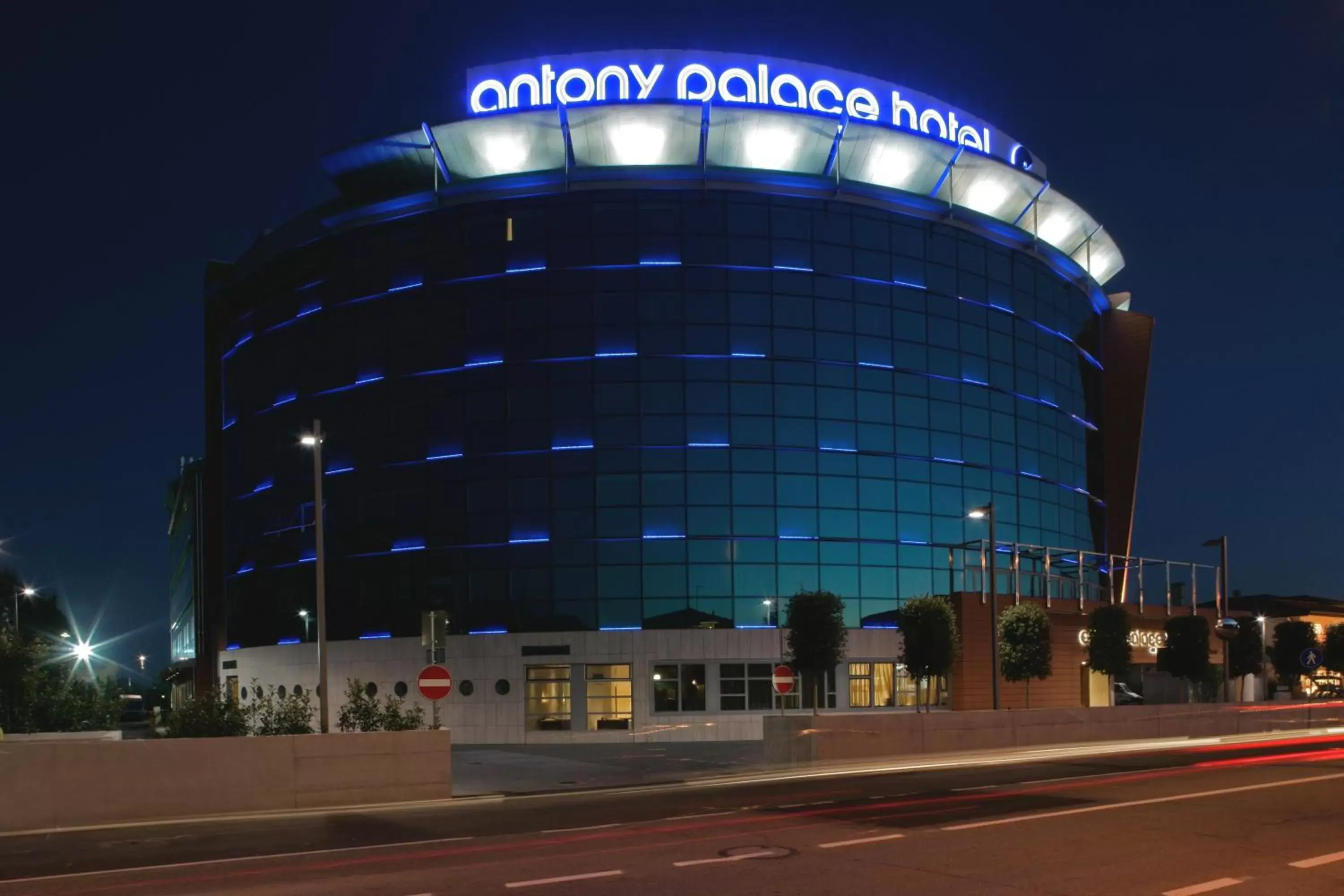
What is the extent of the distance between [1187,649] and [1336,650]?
61.0 ft

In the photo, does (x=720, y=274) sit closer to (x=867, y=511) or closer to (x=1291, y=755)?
(x=867, y=511)

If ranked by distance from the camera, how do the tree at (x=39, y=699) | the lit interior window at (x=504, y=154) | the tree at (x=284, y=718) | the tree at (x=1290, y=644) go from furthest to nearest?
the tree at (x=1290, y=644)
the lit interior window at (x=504, y=154)
the tree at (x=39, y=699)
the tree at (x=284, y=718)

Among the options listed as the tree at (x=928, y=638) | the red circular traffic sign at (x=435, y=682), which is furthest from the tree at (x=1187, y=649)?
the red circular traffic sign at (x=435, y=682)

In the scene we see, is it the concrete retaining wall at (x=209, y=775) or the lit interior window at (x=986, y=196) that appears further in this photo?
the lit interior window at (x=986, y=196)

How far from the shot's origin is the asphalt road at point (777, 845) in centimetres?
1405

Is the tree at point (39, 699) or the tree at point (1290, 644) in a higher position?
the tree at point (39, 699)

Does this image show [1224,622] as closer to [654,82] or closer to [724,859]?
[654,82]

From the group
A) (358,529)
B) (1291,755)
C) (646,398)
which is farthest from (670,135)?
(1291,755)

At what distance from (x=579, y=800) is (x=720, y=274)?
98.0 ft

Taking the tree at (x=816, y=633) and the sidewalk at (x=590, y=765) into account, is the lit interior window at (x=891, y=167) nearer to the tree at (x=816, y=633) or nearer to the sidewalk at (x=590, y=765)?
the tree at (x=816, y=633)

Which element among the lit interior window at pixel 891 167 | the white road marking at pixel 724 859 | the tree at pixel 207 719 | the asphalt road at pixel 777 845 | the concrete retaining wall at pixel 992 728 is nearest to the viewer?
the asphalt road at pixel 777 845

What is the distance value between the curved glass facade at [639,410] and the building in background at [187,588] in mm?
14248

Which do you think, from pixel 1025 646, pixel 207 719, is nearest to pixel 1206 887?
pixel 207 719

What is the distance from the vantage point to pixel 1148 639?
60.0 metres
